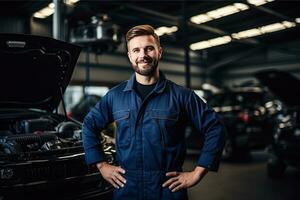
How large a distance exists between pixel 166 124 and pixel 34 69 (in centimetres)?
199

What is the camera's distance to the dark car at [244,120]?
22.3ft

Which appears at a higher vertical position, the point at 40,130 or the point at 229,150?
the point at 40,130

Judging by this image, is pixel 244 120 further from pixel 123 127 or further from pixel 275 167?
pixel 123 127

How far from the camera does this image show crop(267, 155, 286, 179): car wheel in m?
5.27

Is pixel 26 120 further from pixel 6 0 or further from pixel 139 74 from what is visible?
pixel 6 0

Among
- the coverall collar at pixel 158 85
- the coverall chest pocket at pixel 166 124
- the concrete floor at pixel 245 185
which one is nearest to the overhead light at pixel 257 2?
the concrete floor at pixel 245 185

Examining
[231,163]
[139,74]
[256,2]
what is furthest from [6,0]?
[139,74]

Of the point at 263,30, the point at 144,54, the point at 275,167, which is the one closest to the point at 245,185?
the point at 275,167

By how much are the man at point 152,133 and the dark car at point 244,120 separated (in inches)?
205

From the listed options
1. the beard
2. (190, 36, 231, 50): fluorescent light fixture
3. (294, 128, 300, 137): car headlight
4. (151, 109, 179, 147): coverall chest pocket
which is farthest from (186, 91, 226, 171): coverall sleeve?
(190, 36, 231, 50): fluorescent light fixture

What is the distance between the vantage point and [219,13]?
36.8 ft

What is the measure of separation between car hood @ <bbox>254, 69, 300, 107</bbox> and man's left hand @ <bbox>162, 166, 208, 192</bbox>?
3276mm

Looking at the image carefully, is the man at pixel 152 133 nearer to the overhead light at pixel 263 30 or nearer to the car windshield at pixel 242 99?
the car windshield at pixel 242 99

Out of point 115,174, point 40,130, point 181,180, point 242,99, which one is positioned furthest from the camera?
point 242,99
